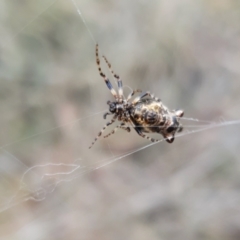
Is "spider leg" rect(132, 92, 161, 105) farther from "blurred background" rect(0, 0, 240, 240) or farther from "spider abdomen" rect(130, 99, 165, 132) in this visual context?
"blurred background" rect(0, 0, 240, 240)

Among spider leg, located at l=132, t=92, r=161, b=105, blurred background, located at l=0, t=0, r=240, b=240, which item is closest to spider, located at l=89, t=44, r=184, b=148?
spider leg, located at l=132, t=92, r=161, b=105

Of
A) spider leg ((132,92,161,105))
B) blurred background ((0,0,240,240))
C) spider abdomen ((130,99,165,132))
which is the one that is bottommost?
spider abdomen ((130,99,165,132))

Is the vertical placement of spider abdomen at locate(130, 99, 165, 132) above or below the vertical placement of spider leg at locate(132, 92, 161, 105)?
below

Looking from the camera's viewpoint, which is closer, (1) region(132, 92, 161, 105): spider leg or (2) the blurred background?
(1) region(132, 92, 161, 105): spider leg

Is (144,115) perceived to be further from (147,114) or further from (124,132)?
(124,132)

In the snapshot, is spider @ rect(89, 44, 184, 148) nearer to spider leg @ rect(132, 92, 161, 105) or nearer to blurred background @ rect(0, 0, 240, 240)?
spider leg @ rect(132, 92, 161, 105)

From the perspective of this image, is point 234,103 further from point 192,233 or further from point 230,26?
point 192,233

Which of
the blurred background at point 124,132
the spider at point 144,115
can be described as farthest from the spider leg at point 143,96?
the blurred background at point 124,132

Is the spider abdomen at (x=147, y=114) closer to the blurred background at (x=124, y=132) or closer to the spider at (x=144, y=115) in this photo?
the spider at (x=144, y=115)

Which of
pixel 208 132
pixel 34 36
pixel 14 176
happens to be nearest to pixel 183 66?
pixel 208 132
